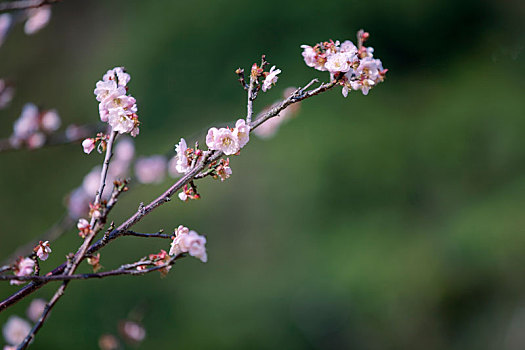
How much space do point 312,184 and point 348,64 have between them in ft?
10.1

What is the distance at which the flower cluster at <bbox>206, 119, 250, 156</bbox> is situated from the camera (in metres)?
0.84

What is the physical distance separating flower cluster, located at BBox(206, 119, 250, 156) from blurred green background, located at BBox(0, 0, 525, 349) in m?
1.95

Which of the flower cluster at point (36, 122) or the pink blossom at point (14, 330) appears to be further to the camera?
the flower cluster at point (36, 122)

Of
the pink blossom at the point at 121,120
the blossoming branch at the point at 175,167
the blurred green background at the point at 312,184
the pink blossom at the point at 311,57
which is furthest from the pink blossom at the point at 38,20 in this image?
the blurred green background at the point at 312,184

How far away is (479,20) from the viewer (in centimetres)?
490

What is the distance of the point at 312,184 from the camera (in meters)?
3.91

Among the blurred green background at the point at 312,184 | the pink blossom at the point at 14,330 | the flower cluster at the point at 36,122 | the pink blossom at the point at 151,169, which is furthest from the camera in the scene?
the blurred green background at the point at 312,184

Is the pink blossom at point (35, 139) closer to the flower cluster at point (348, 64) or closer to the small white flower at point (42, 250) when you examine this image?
the small white flower at point (42, 250)

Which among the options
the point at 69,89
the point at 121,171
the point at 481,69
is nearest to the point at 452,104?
the point at 481,69

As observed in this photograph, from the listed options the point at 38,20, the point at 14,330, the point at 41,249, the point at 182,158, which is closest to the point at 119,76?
the point at 182,158

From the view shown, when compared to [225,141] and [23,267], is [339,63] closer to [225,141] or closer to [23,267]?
[225,141]

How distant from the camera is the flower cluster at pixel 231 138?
0.84 m

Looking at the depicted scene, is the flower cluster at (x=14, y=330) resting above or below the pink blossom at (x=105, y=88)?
below

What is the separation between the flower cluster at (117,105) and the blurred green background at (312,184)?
1920 millimetres
